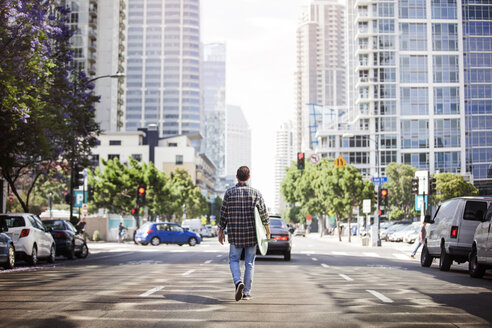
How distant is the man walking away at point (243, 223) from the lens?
9938mm

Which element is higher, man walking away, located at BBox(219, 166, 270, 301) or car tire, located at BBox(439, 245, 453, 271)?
man walking away, located at BBox(219, 166, 270, 301)

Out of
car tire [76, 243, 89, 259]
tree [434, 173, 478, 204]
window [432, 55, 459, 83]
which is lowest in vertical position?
car tire [76, 243, 89, 259]

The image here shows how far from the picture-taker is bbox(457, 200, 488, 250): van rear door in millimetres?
17688

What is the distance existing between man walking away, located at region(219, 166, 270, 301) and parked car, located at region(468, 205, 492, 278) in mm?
7222

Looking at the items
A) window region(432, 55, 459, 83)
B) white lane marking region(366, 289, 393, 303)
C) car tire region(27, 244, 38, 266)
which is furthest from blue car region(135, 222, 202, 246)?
window region(432, 55, 459, 83)

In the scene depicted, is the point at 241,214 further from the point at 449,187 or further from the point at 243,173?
the point at 449,187

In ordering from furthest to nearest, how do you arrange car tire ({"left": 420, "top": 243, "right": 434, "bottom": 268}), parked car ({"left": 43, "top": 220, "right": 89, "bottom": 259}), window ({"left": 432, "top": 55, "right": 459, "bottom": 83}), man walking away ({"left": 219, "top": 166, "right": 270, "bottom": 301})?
1. window ({"left": 432, "top": 55, "right": 459, "bottom": 83})
2. parked car ({"left": 43, "top": 220, "right": 89, "bottom": 259})
3. car tire ({"left": 420, "top": 243, "right": 434, "bottom": 268})
4. man walking away ({"left": 219, "top": 166, "right": 270, "bottom": 301})

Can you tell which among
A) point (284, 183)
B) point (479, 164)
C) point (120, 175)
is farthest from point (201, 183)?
point (120, 175)

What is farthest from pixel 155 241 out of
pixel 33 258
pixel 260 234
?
pixel 260 234

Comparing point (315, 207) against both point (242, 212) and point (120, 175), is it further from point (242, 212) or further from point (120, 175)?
point (242, 212)

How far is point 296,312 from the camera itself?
8797 mm

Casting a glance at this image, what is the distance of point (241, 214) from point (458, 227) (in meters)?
9.97

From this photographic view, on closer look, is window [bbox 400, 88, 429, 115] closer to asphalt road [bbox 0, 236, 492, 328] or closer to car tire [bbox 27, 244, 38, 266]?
car tire [bbox 27, 244, 38, 266]

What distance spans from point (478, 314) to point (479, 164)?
3984 inches
